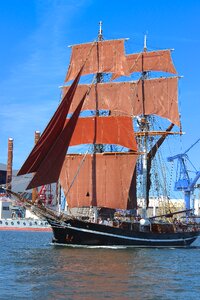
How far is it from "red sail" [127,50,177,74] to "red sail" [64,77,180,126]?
6.63ft

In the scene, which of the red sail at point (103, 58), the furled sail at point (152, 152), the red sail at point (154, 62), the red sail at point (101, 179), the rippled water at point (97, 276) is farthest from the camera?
the red sail at point (154, 62)

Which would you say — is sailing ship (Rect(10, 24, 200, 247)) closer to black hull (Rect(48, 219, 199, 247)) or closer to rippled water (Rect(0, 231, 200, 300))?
black hull (Rect(48, 219, 199, 247))

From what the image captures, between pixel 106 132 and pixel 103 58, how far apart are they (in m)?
9.75

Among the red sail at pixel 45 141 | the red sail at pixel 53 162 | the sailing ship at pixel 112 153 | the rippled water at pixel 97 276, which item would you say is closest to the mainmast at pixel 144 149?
the sailing ship at pixel 112 153

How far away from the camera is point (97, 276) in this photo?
1404 inches

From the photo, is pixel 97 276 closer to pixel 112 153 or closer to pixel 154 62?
pixel 112 153

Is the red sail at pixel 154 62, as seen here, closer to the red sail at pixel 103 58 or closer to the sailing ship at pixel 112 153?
the sailing ship at pixel 112 153

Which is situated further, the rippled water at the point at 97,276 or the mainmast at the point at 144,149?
the mainmast at the point at 144,149

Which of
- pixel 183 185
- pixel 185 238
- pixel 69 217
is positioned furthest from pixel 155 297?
pixel 183 185

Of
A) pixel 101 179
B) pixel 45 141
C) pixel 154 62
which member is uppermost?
pixel 154 62

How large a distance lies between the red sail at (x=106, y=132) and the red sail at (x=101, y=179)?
1536 millimetres

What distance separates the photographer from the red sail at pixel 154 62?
76.7 meters

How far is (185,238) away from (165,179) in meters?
9.58

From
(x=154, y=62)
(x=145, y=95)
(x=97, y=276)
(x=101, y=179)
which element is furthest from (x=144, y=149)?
(x=97, y=276)
